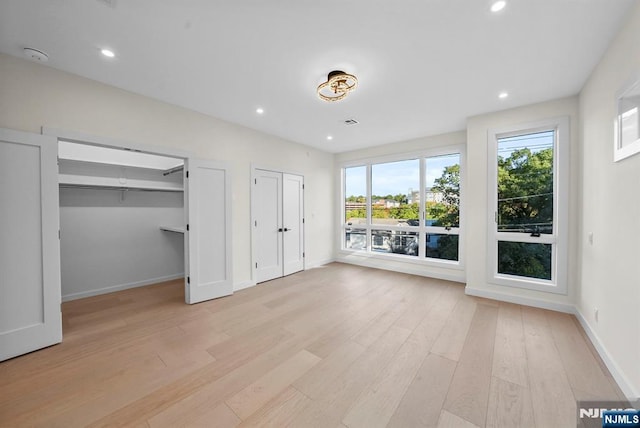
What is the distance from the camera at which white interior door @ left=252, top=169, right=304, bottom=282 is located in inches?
174

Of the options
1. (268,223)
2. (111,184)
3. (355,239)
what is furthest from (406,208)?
(111,184)

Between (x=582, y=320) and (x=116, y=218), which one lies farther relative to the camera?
(x=116, y=218)

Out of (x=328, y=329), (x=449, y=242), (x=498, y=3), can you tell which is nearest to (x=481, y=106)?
(x=498, y=3)

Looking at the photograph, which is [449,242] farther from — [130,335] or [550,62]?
[130,335]

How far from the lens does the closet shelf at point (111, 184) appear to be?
3.39 m

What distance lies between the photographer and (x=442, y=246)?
4664 millimetres

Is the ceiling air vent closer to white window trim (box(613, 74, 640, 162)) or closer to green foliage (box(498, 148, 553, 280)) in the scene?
white window trim (box(613, 74, 640, 162))

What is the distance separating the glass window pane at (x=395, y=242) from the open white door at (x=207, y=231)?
338 centimetres

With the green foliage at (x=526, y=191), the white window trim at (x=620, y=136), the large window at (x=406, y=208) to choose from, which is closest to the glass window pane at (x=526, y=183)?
the green foliage at (x=526, y=191)

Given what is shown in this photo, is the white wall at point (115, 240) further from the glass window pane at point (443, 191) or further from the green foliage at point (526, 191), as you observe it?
the green foliage at point (526, 191)

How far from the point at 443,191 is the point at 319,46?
3661 millimetres

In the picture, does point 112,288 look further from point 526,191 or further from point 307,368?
point 526,191

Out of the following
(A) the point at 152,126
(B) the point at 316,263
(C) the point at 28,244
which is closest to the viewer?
(C) the point at 28,244

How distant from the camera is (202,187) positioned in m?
3.52
